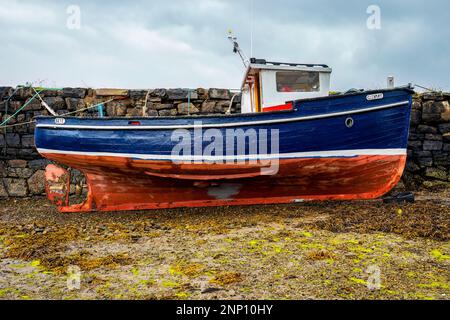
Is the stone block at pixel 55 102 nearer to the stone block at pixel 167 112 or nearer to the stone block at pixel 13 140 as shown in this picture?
the stone block at pixel 13 140

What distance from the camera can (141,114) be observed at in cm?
834

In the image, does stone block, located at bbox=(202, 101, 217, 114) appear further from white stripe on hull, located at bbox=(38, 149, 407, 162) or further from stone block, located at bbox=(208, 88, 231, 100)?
white stripe on hull, located at bbox=(38, 149, 407, 162)

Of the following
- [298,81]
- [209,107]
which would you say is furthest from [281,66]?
[209,107]

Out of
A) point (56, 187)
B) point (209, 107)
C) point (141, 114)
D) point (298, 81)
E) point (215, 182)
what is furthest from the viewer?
point (209, 107)

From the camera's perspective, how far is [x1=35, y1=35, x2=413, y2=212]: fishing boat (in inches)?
220

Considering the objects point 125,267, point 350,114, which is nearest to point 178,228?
point 125,267

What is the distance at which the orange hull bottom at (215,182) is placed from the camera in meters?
5.72

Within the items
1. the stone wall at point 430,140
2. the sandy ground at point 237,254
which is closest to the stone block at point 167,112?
the sandy ground at point 237,254

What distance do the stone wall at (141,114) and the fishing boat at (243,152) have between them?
2.52 metres

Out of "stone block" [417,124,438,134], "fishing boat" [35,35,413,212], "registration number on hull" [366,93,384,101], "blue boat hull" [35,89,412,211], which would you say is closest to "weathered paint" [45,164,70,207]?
"fishing boat" [35,35,413,212]

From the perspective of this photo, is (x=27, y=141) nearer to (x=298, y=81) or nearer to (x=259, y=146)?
(x=259, y=146)

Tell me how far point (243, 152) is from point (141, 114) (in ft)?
12.1

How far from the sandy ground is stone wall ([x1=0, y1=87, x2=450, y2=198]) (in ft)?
8.66

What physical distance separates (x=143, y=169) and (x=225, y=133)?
59.0 inches
